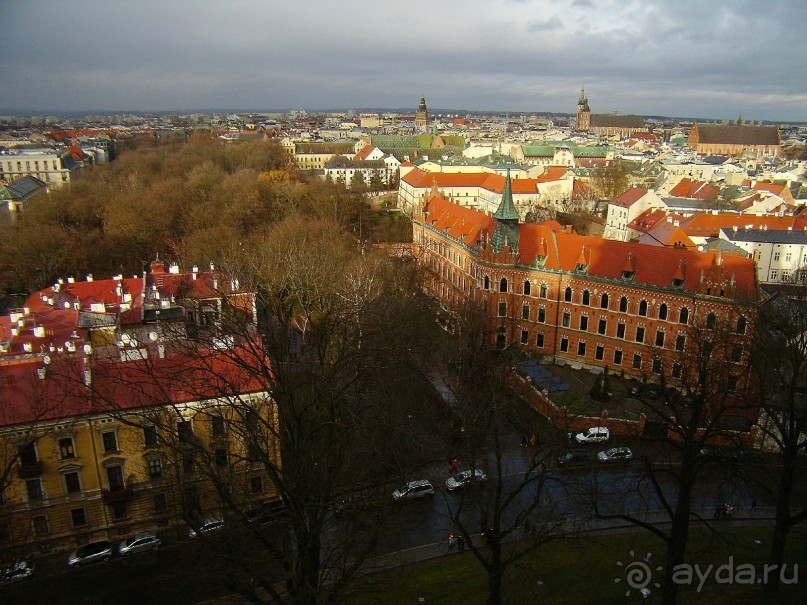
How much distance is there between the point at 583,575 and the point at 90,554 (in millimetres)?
22521

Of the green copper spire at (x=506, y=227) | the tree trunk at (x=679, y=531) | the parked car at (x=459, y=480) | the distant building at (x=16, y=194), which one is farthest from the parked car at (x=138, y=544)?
the distant building at (x=16, y=194)

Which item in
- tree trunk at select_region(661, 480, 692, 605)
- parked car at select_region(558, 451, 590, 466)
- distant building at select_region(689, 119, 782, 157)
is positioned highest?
distant building at select_region(689, 119, 782, 157)

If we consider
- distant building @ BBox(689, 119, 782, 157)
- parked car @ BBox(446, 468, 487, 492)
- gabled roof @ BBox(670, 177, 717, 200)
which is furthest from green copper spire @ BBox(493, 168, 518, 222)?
distant building @ BBox(689, 119, 782, 157)

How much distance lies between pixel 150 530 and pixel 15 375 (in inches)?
394

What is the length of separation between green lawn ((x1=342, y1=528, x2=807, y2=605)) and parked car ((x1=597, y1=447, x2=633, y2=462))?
6.77 m

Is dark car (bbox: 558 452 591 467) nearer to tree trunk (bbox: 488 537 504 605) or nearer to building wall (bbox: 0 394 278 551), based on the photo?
tree trunk (bbox: 488 537 504 605)

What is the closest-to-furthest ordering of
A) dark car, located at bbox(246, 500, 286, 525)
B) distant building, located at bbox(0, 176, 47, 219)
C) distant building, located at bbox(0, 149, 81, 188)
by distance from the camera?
dark car, located at bbox(246, 500, 286, 525) → distant building, located at bbox(0, 176, 47, 219) → distant building, located at bbox(0, 149, 81, 188)

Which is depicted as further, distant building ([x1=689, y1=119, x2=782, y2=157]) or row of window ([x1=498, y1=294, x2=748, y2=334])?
distant building ([x1=689, y1=119, x2=782, y2=157])

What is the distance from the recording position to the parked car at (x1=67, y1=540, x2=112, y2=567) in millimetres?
26844

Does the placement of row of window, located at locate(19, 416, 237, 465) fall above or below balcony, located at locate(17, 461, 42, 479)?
above

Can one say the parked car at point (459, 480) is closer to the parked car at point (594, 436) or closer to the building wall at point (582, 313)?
the parked car at point (594, 436)

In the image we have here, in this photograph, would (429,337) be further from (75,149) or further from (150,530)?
(75,149)

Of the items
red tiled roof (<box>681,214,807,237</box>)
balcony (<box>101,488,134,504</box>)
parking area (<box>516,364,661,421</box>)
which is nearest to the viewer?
balcony (<box>101,488,134,504</box>)

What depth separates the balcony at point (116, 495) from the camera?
91.8ft
